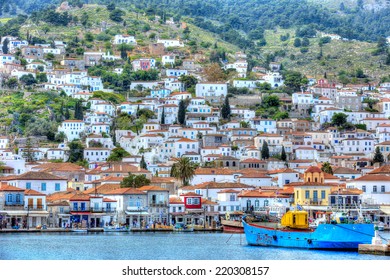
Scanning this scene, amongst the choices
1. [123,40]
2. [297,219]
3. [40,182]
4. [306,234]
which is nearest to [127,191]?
[40,182]

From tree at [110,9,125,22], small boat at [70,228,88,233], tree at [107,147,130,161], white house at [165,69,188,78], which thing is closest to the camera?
small boat at [70,228,88,233]

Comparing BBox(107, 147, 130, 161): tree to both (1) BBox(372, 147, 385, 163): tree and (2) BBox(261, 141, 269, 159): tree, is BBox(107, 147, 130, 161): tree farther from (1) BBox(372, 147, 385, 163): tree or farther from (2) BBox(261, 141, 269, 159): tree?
(1) BBox(372, 147, 385, 163): tree

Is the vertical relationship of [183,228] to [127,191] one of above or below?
below

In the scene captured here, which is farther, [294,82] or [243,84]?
[294,82]

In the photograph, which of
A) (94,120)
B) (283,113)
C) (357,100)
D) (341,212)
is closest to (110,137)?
(94,120)

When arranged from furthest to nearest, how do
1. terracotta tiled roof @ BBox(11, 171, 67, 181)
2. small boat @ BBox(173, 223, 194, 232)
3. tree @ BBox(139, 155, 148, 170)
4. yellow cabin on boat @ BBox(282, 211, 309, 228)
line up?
tree @ BBox(139, 155, 148, 170) < terracotta tiled roof @ BBox(11, 171, 67, 181) < small boat @ BBox(173, 223, 194, 232) < yellow cabin on boat @ BBox(282, 211, 309, 228)

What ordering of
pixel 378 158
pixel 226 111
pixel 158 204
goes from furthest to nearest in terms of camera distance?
pixel 226 111 → pixel 378 158 → pixel 158 204

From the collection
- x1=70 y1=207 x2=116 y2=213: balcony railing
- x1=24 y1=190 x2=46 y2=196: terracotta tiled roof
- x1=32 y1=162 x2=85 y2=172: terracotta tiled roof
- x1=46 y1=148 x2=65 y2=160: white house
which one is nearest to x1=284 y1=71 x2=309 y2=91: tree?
x1=46 y1=148 x2=65 y2=160: white house

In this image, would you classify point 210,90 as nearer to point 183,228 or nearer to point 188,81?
point 188,81
